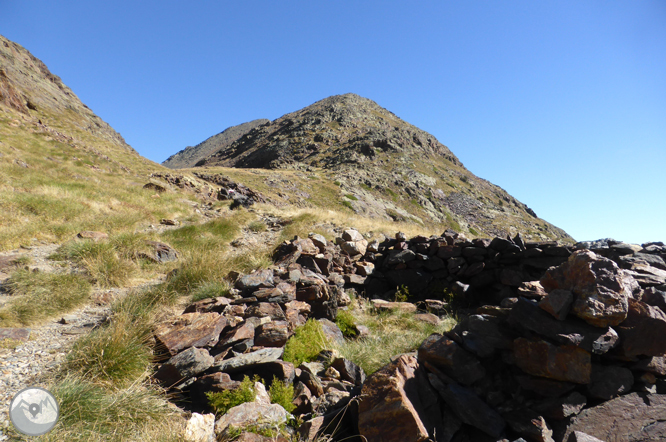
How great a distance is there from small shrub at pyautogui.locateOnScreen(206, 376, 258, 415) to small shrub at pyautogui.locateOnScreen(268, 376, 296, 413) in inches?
9.5

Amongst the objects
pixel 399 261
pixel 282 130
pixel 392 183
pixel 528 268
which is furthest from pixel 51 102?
pixel 528 268

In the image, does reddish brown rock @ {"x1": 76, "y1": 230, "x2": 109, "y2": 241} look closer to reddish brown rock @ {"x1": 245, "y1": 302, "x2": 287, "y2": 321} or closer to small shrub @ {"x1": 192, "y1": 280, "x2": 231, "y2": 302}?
small shrub @ {"x1": 192, "y1": 280, "x2": 231, "y2": 302}

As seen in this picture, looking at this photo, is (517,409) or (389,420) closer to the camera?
(389,420)

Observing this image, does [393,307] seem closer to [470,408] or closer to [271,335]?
[271,335]

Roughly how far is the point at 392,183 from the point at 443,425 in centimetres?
5851

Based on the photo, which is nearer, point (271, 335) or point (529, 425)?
point (529, 425)

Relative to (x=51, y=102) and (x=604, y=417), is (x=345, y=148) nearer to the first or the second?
(x=51, y=102)

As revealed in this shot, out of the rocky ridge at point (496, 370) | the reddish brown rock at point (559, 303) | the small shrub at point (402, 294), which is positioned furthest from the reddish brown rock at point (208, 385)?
the small shrub at point (402, 294)

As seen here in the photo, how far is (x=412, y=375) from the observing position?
11.1 feet

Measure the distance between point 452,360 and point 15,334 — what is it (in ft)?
17.3

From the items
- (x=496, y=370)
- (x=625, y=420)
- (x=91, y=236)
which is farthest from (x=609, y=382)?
(x=91, y=236)

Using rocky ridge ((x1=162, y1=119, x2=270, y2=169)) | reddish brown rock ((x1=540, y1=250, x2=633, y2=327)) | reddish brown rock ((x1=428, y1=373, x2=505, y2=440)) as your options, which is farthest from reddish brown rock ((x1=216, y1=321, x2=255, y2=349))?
rocky ridge ((x1=162, y1=119, x2=270, y2=169))

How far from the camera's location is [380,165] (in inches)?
2591

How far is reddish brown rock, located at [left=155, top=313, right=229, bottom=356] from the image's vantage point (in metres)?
3.93
